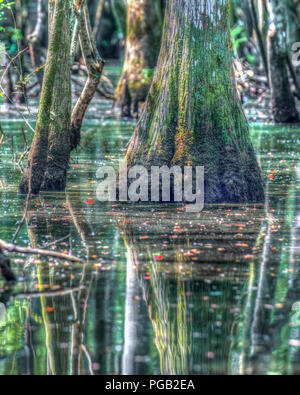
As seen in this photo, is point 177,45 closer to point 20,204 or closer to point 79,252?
point 20,204

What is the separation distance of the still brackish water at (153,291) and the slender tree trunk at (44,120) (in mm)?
348

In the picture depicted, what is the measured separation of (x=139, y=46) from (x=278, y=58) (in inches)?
227

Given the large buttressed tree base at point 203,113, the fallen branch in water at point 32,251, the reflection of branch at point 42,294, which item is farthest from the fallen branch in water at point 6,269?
the large buttressed tree base at point 203,113

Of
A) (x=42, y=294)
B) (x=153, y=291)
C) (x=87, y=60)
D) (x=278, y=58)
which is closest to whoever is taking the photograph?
(x=42, y=294)

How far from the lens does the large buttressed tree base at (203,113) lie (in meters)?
11.7

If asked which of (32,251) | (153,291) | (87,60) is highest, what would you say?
(87,60)

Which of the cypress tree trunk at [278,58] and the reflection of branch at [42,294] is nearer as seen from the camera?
the reflection of branch at [42,294]

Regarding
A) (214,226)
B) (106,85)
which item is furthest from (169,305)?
(106,85)

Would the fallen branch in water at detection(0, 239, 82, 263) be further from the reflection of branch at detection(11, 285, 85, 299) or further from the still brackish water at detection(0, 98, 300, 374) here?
the reflection of branch at detection(11, 285, 85, 299)

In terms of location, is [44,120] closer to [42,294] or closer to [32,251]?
[32,251]

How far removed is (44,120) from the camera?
12211 mm

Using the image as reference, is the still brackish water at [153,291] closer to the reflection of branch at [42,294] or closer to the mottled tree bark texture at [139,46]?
the reflection of branch at [42,294]

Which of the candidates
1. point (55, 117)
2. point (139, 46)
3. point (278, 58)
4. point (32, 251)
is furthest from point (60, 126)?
point (139, 46)
